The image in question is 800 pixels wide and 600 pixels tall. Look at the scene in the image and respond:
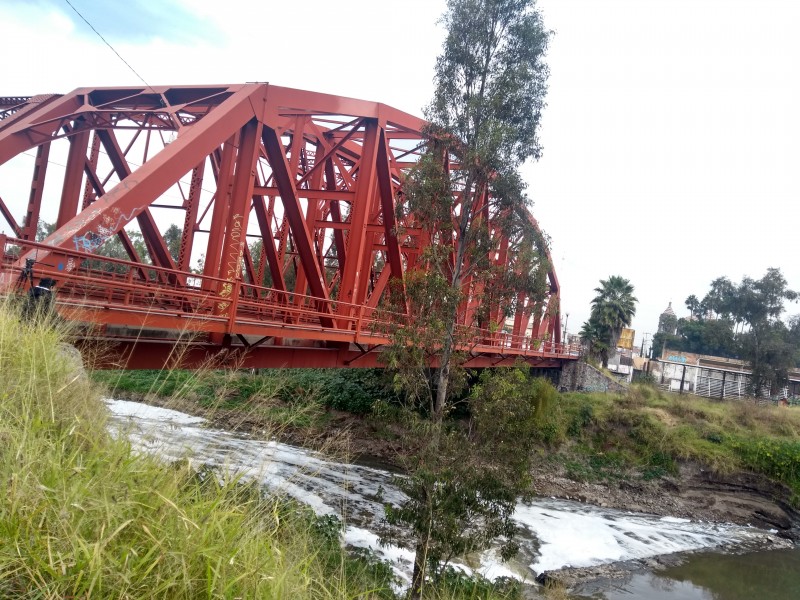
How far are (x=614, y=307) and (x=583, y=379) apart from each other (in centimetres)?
711

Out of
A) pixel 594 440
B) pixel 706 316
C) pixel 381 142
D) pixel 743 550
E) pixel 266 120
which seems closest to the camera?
pixel 266 120

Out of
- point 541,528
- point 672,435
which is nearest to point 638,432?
point 672,435

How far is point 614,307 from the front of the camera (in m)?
39.8

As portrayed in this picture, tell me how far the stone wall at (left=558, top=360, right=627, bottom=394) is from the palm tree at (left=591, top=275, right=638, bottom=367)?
458cm

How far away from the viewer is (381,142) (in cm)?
1627

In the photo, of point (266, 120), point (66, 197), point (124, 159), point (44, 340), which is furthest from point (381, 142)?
point (44, 340)

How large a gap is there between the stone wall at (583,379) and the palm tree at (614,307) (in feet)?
15.0

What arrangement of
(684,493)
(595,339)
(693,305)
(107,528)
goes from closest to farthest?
1. (107,528)
2. (684,493)
3. (595,339)
4. (693,305)

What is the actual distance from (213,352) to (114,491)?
771 centimetres

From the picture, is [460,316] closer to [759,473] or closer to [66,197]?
[66,197]

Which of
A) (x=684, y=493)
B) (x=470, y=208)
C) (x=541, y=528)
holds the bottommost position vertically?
(x=541, y=528)

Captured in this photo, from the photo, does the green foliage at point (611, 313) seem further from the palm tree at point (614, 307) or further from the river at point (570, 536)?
the river at point (570, 536)

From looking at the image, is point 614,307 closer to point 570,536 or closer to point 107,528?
point 570,536

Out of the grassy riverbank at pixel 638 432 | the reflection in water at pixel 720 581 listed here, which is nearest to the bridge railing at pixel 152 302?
the reflection in water at pixel 720 581
